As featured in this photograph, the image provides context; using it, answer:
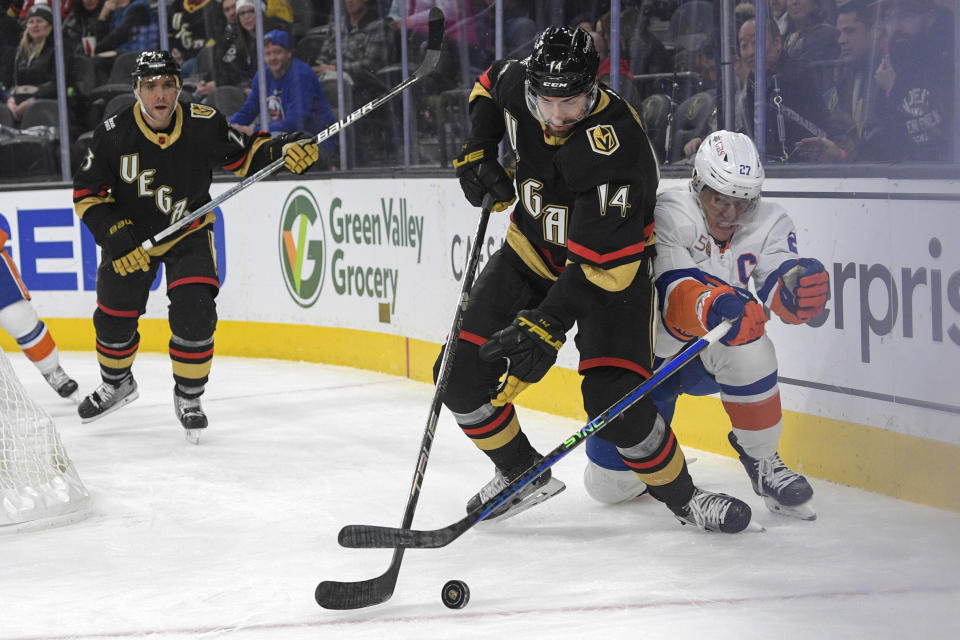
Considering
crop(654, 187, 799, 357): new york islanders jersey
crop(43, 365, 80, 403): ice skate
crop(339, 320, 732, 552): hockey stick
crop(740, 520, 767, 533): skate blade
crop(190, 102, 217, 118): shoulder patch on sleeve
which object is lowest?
crop(43, 365, 80, 403): ice skate

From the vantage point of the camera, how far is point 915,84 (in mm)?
2918

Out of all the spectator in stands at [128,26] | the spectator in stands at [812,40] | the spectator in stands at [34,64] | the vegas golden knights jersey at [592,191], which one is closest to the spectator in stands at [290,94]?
the spectator in stands at [128,26]

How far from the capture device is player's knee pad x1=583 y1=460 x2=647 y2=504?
2.95 m

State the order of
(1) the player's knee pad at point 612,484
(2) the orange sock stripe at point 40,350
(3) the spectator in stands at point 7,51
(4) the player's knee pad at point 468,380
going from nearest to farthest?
(4) the player's knee pad at point 468,380 < (1) the player's knee pad at point 612,484 < (2) the orange sock stripe at point 40,350 < (3) the spectator in stands at point 7,51

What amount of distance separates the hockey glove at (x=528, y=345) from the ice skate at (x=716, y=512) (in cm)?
57

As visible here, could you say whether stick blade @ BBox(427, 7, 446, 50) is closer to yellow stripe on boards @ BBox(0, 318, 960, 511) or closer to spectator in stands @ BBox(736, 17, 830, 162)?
spectator in stands @ BBox(736, 17, 830, 162)

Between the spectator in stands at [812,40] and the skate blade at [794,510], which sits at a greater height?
the spectator in stands at [812,40]

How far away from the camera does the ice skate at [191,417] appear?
3893 mm

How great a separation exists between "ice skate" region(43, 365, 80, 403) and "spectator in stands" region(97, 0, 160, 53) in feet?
7.01

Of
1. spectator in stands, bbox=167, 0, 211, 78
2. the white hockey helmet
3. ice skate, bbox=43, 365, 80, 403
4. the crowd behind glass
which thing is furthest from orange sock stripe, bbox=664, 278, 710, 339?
spectator in stands, bbox=167, 0, 211, 78

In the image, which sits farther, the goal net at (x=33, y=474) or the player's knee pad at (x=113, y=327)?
the player's knee pad at (x=113, y=327)

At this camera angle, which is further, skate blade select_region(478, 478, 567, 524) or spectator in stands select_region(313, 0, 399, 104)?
spectator in stands select_region(313, 0, 399, 104)

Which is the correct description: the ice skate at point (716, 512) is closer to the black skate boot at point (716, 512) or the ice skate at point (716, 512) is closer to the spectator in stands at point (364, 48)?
the black skate boot at point (716, 512)

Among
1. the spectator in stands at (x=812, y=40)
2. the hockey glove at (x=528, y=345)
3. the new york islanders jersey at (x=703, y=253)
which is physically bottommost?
the hockey glove at (x=528, y=345)
